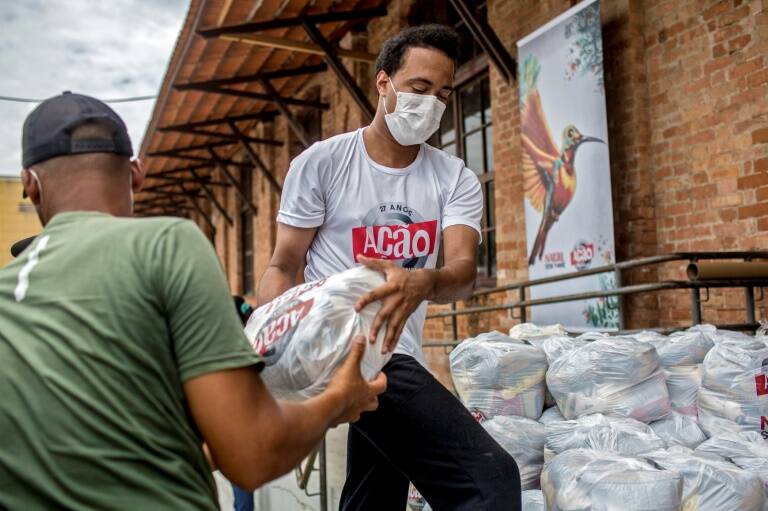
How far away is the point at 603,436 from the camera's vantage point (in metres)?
2.81

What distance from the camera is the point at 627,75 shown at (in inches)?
224

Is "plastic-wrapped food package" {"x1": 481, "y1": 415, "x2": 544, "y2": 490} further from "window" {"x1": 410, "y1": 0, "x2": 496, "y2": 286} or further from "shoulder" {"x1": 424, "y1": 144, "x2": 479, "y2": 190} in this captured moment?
"window" {"x1": 410, "y1": 0, "x2": 496, "y2": 286}

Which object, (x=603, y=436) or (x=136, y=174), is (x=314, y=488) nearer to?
(x=603, y=436)

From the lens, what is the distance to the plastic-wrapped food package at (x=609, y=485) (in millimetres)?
2205

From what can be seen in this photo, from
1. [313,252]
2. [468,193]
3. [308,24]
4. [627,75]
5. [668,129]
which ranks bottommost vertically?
[313,252]

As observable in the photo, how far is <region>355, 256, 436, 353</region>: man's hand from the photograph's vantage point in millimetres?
1640

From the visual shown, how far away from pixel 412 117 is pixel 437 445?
0.92m

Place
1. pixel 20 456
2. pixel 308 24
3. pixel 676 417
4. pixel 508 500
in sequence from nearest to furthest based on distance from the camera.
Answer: pixel 20 456 → pixel 508 500 → pixel 676 417 → pixel 308 24

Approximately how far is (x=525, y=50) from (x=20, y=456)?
20.2 feet

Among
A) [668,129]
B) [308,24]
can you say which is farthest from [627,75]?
[308,24]

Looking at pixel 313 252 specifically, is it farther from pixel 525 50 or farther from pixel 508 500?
pixel 525 50

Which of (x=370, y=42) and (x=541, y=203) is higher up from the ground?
(x=370, y=42)

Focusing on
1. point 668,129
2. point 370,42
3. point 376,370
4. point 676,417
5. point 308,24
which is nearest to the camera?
point 376,370

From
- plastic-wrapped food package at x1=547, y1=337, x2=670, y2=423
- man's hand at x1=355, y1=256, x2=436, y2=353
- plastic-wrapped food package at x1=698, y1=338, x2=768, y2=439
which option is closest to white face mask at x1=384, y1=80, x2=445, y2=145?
man's hand at x1=355, y1=256, x2=436, y2=353
